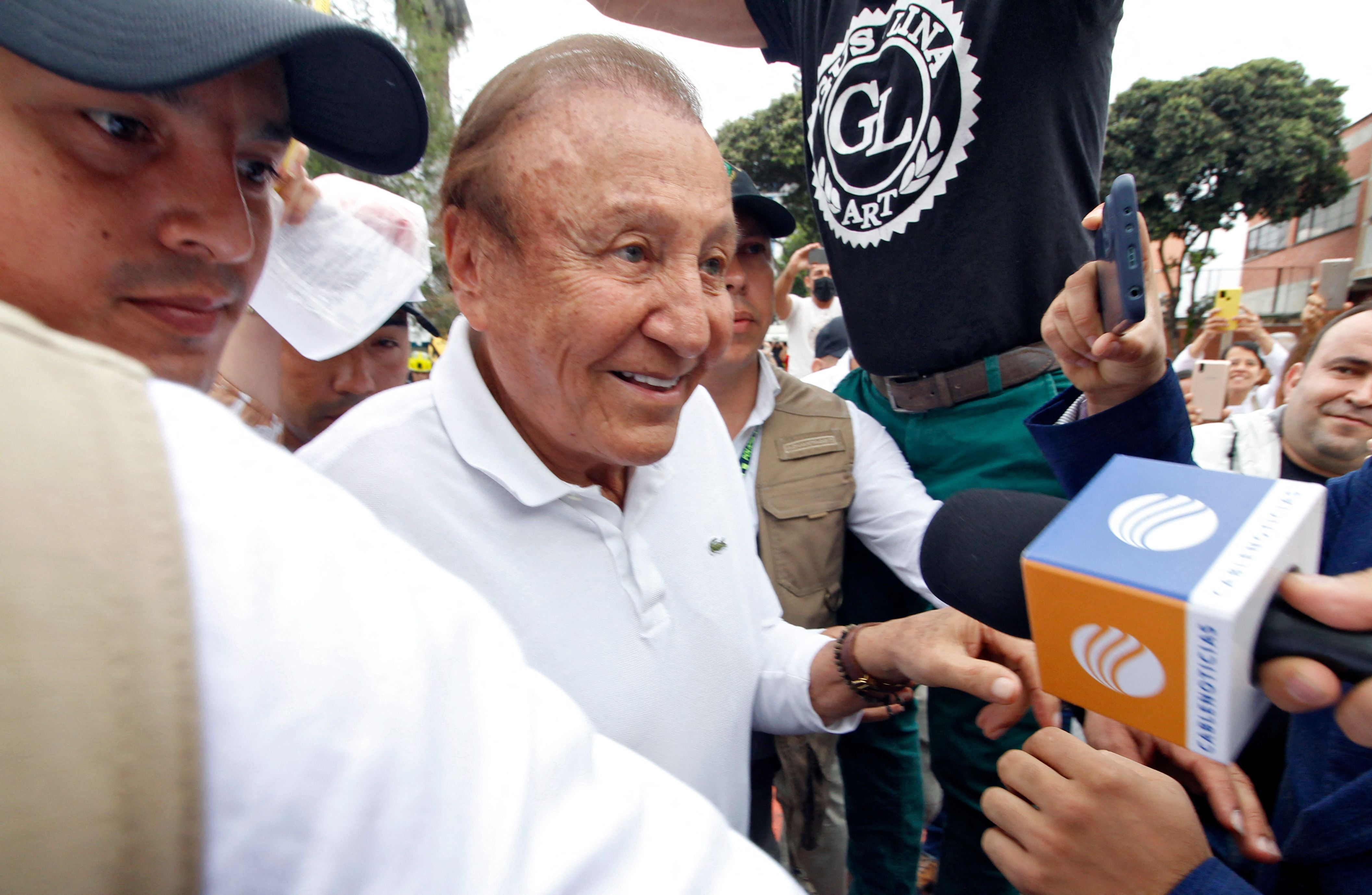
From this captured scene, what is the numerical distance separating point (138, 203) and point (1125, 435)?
66.1 inches

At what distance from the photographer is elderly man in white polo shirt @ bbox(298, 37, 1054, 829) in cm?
116

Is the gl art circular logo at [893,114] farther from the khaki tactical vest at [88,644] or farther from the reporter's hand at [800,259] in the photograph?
the reporter's hand at [800,259]

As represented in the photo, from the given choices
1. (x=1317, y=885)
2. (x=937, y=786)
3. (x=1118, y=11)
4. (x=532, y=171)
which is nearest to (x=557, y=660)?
(x=532, y=171)

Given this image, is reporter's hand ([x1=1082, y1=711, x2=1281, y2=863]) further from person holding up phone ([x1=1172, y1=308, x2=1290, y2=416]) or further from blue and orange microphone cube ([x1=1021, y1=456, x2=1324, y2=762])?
person holding up phone ([x1=1172, y1=308, x2=1290, y2=416])

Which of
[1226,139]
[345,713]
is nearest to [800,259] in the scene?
[345,713]

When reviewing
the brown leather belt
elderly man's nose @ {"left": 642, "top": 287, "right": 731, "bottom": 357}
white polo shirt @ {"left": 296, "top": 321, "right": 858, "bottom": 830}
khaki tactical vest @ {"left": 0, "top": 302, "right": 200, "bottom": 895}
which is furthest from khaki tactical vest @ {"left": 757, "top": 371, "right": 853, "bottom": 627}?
khaki tactical vest @ {"left": 0, "top": 302, "right": 200, "bottom": 895}

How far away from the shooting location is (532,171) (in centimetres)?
116

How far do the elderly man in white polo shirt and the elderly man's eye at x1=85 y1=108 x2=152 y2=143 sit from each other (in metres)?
0.47

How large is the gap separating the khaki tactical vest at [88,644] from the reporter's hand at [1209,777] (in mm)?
1076

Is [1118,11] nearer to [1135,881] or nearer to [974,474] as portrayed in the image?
A: [974,474]

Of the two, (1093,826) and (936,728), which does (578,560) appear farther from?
(936,728)

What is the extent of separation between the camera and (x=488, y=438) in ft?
4.12

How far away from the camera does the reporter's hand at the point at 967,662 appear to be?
1.22 m

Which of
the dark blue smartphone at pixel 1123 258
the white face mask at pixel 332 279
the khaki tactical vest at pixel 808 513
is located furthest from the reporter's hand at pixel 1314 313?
the white face mask at pixel 332 279
